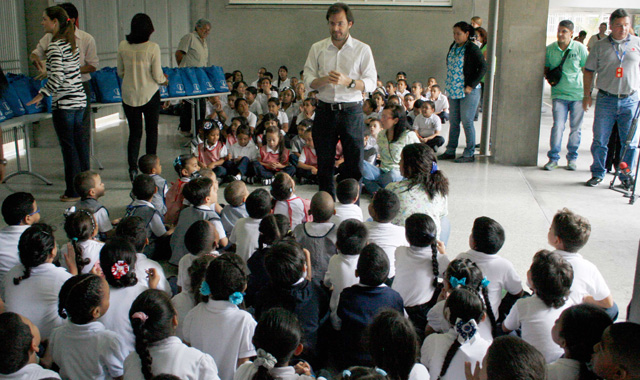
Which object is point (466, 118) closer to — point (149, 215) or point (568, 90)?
point (568, 90)

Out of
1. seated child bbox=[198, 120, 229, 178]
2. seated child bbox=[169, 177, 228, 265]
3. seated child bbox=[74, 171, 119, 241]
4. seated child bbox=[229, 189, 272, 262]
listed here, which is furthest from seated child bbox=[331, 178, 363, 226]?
seated child bbox=[198, 120, 229, 178]

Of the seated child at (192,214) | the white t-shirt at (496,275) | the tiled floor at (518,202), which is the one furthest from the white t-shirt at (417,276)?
the seated child at (192,214)

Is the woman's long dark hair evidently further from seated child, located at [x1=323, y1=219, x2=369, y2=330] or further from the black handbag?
the black handbag

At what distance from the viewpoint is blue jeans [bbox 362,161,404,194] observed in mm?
5430

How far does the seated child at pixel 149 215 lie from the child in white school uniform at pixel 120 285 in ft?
3.78

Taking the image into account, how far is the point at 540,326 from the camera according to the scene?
2416 mm

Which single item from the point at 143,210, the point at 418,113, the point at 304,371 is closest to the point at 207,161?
the point at 143,210

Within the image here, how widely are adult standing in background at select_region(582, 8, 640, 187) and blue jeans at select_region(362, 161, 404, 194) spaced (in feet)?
6.74

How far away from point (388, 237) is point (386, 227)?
0.06 meters

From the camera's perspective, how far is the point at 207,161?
6125mm

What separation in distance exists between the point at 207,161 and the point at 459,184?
102 inches

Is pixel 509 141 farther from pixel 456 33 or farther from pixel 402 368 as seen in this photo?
pixel 402 368

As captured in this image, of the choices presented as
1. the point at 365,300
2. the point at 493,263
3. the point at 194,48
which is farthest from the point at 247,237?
the point at 194,48

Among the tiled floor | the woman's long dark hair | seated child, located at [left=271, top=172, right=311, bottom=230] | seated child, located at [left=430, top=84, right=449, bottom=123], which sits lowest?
the tiled floor
